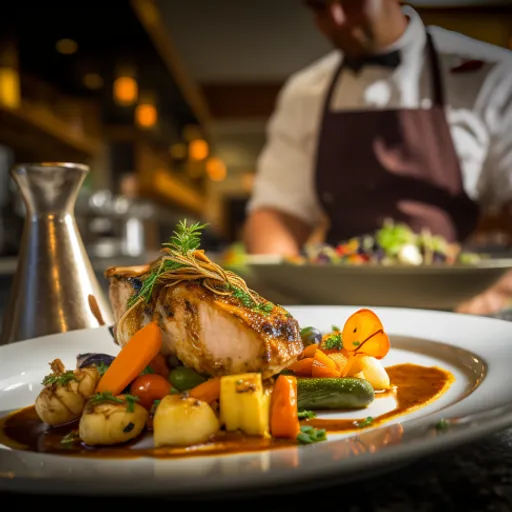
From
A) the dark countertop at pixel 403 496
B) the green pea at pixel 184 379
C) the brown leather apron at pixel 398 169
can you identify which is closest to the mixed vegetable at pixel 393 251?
the brown leather apron at pixel 398 169

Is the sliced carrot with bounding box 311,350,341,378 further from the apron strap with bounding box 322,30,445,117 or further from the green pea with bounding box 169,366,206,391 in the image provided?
the apron strap with bounding box 322,30,445,117

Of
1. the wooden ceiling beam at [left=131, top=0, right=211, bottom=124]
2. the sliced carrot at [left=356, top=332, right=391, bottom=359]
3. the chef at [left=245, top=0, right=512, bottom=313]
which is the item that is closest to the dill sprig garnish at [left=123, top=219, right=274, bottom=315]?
the sliced carrot at [left=356, top=332, right=391, bottom=359]

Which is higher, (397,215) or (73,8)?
(73,8)

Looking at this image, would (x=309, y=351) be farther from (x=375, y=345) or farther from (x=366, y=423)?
(x=366, y=423)

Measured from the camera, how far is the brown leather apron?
3447mm

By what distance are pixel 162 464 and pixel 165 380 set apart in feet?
1.41

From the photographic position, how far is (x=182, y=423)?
0.76 meters

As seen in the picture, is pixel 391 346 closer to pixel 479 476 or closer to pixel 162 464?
pixel 479 476

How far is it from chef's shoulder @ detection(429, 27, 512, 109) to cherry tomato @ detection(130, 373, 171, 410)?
10.1ft

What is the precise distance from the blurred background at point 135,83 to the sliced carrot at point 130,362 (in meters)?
2.21

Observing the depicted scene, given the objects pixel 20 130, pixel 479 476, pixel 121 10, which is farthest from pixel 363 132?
pixel 20 130

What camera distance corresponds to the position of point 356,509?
1.87 ft

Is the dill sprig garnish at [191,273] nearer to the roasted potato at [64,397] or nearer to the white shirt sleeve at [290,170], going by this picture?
the roasted potato at [64,397]

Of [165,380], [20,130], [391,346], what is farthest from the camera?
[20,130]
